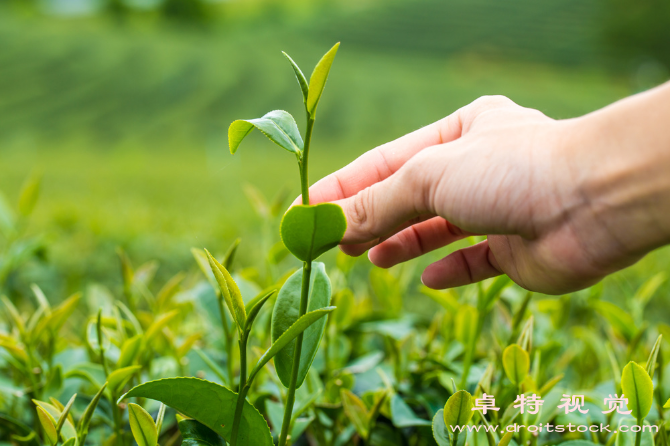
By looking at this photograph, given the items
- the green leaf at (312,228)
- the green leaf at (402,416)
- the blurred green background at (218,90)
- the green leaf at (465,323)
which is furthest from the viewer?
the blurred green background at (218,90)

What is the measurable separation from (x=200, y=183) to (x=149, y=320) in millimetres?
4101

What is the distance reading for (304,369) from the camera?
58cm

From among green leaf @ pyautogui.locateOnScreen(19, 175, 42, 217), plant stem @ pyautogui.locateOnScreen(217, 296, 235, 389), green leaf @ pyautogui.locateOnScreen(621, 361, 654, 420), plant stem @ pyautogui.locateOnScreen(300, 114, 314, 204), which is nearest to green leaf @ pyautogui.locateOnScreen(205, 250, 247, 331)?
plant stem @ pyautogui.locateOnScreen(300, 114, 314, 204)

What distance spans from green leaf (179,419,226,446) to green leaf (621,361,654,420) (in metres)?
0.51

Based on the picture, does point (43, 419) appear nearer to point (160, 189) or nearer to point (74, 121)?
point (160, 189)

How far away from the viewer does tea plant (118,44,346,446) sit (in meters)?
0.48

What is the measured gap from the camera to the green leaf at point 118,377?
0.60 meters

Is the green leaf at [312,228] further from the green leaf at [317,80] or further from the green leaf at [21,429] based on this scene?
the green leaf at [21,429]

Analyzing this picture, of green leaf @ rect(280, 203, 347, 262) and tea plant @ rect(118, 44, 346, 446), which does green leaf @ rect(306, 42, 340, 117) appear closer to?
tea plant @ rect(118, 44, 346, 446)

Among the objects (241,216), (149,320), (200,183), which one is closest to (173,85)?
(200,183)

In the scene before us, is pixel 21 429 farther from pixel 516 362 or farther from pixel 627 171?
pixel 627 171

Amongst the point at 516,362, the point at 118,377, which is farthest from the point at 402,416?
the point at 118,377

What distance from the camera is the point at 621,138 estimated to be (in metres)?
0.49

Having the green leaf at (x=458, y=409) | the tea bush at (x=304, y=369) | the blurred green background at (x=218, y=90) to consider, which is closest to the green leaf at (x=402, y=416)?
the tea bush at (x=304, y=369)
